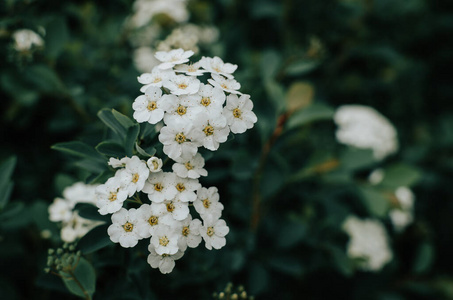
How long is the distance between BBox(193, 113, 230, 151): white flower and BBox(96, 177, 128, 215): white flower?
233 mm

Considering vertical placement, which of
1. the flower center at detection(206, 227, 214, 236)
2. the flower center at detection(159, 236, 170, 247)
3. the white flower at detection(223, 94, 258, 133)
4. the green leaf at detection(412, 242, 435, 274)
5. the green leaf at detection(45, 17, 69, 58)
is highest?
the green leaf at detection(45, 17, 69, 58)

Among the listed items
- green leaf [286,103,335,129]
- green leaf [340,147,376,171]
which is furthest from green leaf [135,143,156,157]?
green leaf [340,147,376,171]

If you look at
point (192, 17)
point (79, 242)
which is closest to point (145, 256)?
point (79, 242)

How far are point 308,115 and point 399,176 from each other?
710 mm

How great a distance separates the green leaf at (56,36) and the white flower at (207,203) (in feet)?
3.37

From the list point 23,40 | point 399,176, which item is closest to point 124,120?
point 23,40

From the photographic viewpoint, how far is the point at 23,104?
5.27 feet

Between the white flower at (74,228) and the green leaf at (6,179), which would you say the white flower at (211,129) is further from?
the green leaf at (6,179)

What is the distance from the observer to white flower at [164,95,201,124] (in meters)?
0.94

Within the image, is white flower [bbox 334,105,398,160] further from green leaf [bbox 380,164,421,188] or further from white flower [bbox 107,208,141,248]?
white flower [bbox 107,208,141,248]

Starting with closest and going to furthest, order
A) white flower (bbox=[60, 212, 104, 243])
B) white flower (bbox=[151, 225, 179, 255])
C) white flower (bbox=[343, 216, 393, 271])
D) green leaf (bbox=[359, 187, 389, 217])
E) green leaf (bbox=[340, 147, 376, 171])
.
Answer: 1. white flower (bbox=[151, 225, 179, 255])
2. white flower (bbox=[60, 212, 104, 243])
3. green leaf (bbox=[359, 187, 389, 217])
4. green leaf (bbox=[340, 147, 376, 171])
5. white flower (bbox=[343, 216, 393, 271])

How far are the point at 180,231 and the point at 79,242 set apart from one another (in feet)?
1.02

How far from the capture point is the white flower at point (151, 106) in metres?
0.95

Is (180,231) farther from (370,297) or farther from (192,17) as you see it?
(192,17)
